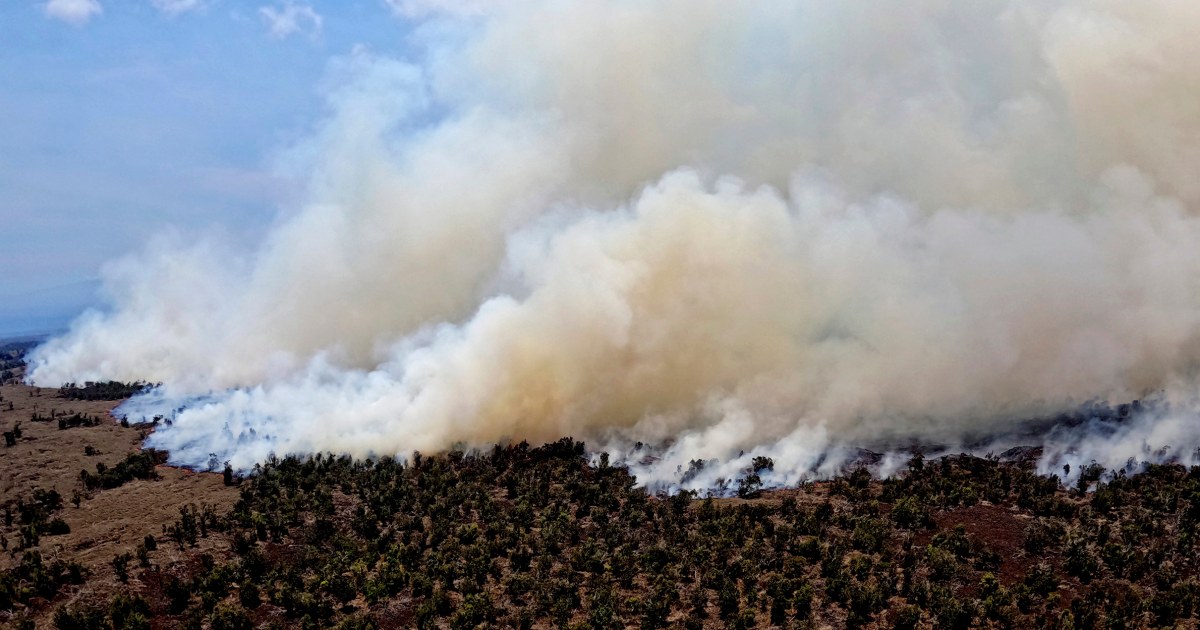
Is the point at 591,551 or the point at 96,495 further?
the point at 96,495

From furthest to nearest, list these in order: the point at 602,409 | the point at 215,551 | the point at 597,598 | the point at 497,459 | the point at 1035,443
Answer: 1. the point at 602,409
2. the point at 497,459
3. the point at 1035,443
4. the point at 215,551
5. the point at 597,598

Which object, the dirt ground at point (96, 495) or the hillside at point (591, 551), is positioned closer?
the hillside at point (591, 551)

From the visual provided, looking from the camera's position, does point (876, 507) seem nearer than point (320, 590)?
No

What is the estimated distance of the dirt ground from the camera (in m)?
35.0

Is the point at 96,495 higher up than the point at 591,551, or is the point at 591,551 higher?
the point at 96,495

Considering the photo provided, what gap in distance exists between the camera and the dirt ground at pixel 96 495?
34969 mm

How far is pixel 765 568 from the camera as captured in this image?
32625 mm

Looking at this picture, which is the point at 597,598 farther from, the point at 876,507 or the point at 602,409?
the point at 602,409

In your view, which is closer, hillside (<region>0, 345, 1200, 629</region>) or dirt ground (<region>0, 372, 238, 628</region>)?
hillside (<region>0, 345, 1200, 629</region>)

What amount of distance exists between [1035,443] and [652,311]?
24.4 metres

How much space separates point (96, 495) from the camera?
45219mm

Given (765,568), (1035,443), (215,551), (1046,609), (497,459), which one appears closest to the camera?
(1046,609)

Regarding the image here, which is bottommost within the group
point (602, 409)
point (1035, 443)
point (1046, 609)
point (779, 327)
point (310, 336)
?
point (1046, 609)

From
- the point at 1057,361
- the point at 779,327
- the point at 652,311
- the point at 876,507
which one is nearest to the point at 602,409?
the point at 652,311
